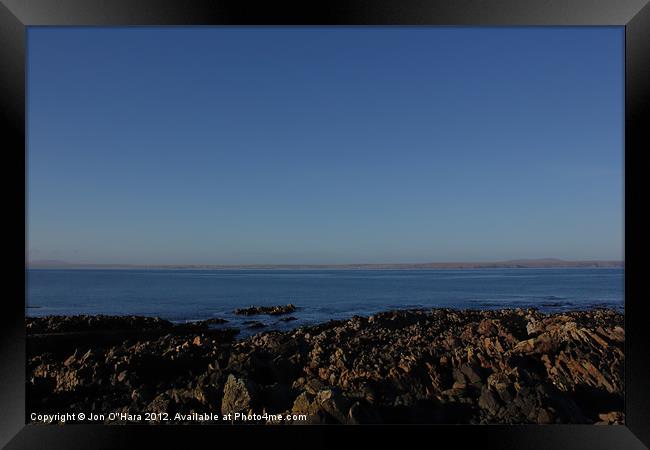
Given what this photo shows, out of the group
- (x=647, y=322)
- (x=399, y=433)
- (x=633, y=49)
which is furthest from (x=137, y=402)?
(x=633, y=49)

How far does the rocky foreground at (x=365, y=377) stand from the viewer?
2080 millimetres

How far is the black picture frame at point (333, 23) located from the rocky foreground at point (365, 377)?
203 mm

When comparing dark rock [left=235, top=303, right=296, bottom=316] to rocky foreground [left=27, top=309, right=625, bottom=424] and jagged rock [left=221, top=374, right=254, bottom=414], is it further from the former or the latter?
jagged rock [left=221, top=374, right=254, bottom=414]

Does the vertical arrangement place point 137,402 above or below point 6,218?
below

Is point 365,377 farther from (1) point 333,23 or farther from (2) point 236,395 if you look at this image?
(1) point 333,23

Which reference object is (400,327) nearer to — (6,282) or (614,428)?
(614,428)

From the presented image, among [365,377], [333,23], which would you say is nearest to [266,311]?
[365,377]

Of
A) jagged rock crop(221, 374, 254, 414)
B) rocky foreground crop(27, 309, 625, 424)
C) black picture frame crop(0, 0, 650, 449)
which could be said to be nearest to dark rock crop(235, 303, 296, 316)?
rocky foreground crop(27, 309, 625, 424)

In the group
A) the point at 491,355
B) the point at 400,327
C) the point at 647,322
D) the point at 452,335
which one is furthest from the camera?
the point at 400,327

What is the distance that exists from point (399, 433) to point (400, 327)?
1.56 meters

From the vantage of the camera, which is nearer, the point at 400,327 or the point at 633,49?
the point at 633,49

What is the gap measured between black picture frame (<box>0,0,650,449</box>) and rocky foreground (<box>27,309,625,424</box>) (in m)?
0.20

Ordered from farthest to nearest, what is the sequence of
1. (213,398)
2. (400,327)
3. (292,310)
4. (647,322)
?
(292,310), (400,327), (213,398), (647,322)

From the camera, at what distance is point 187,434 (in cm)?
189
